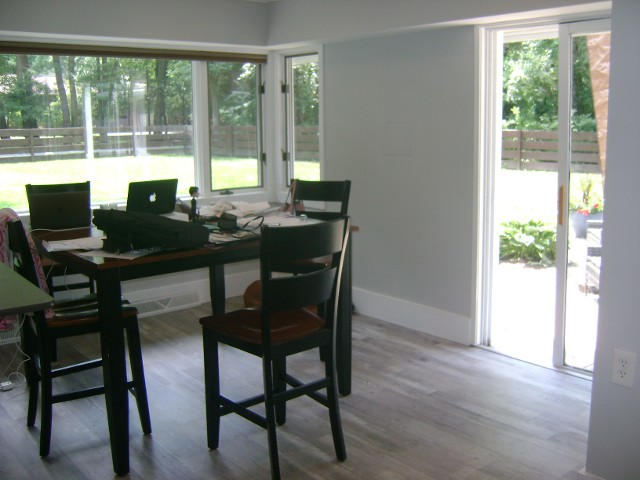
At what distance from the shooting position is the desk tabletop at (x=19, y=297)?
6.66 ft

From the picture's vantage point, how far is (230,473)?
2.89m

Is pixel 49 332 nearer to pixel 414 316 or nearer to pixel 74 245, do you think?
pixel 74 245

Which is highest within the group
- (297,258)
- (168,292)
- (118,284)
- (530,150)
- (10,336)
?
(530,150)

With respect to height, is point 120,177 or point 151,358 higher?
point 120,177

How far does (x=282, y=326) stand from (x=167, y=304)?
2.50 meters

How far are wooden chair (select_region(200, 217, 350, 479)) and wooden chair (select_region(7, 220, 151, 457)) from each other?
362 millimetres

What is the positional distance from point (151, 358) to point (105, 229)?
58.7 inches

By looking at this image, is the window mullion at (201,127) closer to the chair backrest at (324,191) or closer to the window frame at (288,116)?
the window frame at (288,116)

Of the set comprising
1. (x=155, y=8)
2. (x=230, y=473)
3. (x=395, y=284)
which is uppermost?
(x=155, y=8)

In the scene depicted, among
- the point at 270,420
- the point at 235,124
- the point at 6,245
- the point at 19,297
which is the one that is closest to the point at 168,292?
the point at 235,124

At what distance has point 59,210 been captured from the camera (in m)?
3.82

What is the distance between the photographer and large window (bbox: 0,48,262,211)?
15.6 ft

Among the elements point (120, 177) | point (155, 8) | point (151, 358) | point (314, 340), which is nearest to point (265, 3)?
point (155, 8)

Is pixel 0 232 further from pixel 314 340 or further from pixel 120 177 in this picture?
pixel 120 177
